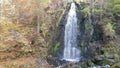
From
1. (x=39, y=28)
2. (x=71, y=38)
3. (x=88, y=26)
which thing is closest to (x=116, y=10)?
(x=88, y=26)

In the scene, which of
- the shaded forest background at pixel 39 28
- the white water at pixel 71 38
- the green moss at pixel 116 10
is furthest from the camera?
the green moss at pixel 116 10

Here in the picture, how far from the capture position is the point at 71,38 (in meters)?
16.7

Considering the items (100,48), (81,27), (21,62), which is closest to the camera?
(21,62)

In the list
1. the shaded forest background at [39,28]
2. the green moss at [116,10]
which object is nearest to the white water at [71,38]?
the shaded forest background at [39,28]

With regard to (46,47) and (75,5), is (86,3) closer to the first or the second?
(75,5)

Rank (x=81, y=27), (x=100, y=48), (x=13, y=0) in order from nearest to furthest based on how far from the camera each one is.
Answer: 1. (x=100, y=48)
2. (x=81, y=27)
3. (x=13, y=0)

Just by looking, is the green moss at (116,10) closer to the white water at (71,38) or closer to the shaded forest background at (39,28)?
the shaded forest background at (39,28)

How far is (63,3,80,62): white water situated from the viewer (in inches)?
635

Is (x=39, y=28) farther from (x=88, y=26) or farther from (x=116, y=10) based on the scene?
(x=116, y=10)

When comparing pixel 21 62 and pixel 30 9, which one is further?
pixel 30 9

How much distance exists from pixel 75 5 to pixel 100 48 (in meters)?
4.29

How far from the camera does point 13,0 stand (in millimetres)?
17828

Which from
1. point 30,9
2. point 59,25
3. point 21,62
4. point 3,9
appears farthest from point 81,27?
point 3,9

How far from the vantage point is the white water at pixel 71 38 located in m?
16.1
